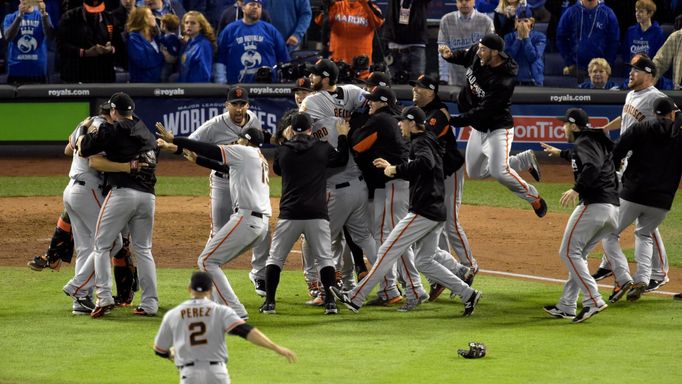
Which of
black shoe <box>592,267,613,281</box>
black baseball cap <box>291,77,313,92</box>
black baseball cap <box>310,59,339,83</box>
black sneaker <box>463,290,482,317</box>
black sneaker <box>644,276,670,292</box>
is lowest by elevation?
black shoe <box>592,267,613,281</box>

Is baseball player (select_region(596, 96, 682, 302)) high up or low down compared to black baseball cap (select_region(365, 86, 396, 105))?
down

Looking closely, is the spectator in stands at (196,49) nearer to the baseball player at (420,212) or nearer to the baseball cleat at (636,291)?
the baseball player at (420,212)

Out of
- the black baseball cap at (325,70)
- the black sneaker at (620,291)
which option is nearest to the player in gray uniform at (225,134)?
the black baseball cap at (325,70)

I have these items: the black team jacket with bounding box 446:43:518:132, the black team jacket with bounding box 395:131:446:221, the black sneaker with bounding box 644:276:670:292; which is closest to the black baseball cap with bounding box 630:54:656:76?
the black team jacket with bounding box 446:43:518:132

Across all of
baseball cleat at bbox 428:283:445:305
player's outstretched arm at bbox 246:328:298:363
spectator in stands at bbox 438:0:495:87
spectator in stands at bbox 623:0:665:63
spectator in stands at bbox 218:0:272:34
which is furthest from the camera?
spectator in stands at bbox 218:0:272:34

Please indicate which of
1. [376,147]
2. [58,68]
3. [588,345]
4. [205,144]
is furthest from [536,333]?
[58,68]

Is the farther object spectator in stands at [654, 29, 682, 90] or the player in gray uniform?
spectator in stands at [654, 29, 682, 90]

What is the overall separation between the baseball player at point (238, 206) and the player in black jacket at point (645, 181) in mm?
3274

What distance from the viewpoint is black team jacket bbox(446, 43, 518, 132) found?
11641 mm

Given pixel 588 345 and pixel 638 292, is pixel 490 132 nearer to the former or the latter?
pixel 638 292

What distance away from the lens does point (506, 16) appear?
59.1ft

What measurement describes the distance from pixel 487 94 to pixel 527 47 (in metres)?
6.52

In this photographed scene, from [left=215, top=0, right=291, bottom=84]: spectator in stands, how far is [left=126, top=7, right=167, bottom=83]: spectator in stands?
2.99 ft

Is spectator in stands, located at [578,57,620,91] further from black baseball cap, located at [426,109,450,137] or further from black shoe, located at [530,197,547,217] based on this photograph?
black baseball cap, located at [426,109,450,137]
